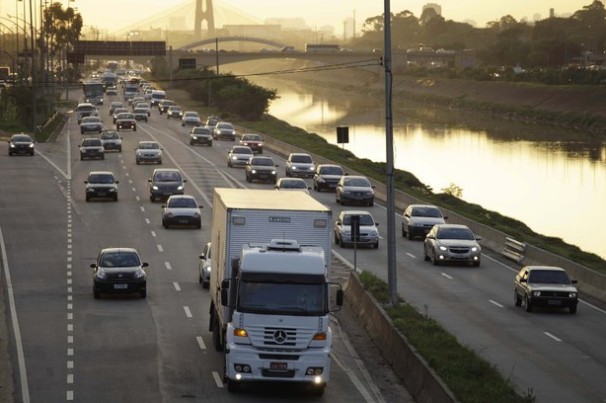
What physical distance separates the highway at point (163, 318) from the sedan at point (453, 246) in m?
0.58

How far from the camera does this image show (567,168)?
4134 inches

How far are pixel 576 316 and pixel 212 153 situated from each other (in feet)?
194

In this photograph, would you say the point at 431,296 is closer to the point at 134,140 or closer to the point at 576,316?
the point at 576,316

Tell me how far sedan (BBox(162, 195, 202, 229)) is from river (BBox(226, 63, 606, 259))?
20266mm

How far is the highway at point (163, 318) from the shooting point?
1009 inches

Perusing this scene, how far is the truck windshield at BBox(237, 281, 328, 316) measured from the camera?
2330cm

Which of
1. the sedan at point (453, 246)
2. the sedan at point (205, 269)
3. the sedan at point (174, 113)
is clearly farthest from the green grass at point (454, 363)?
the sedan at point (174, 113)

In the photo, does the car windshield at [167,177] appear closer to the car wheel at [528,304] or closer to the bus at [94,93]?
the car wheel at [528,304]

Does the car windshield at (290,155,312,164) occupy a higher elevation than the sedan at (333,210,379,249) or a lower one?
higher

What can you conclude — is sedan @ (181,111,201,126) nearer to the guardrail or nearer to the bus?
the bus

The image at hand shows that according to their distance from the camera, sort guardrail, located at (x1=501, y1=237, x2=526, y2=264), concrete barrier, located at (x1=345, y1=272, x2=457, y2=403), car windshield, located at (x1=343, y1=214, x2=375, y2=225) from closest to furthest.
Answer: concrete barrier, located at (x1=345, y1=272, x2=457, y2=403), guardrail, located at (x1=501, y1=237, x2=526, y2=264), car windshield, located at (x1=343, y1=214, x2=375, y2=225)

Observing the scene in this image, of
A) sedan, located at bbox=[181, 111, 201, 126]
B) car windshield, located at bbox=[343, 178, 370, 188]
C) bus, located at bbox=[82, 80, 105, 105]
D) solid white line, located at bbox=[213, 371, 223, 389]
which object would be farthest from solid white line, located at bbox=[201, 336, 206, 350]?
bus, located at bbox=[82, 80, 105, 105]

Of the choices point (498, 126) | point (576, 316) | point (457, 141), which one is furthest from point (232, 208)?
point (498, 126)

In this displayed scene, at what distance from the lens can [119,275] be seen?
121ft
